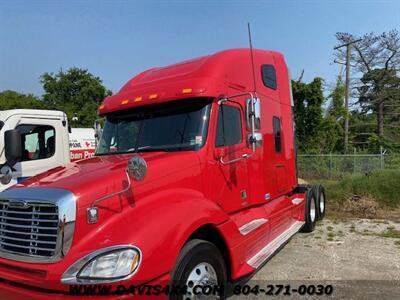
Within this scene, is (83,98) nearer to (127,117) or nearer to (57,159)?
(57,159)

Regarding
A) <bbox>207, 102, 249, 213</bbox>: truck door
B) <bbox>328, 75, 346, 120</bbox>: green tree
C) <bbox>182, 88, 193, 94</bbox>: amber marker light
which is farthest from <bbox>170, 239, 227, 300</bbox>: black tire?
<bbox>328, 75, 346, 120</bbox>: green tree

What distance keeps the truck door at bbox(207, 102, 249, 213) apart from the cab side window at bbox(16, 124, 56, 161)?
463 cm

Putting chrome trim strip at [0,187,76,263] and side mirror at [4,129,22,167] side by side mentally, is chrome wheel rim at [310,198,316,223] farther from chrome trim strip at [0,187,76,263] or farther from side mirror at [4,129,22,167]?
chrome trim strip at [0,187,76,263]

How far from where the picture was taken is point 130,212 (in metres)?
3.85

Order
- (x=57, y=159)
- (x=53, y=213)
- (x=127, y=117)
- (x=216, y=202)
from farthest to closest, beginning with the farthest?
(x=57, y=159) < (x=127, y=117) < (x=216, y=202) < (x=53, y=213)

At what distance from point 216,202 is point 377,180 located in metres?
8.99

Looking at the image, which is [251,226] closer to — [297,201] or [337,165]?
[297,201]

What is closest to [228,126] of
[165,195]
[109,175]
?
[165,195]

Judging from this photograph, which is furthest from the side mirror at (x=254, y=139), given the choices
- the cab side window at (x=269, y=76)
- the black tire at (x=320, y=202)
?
the black tire at (x=320, y=202)

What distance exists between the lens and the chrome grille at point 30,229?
3609mm

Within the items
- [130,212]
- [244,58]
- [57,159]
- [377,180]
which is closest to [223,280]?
[130,212]

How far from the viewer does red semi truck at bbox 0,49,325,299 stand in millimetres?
3543

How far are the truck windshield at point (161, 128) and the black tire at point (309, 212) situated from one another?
15.4 ft

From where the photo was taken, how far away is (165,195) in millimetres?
4273
